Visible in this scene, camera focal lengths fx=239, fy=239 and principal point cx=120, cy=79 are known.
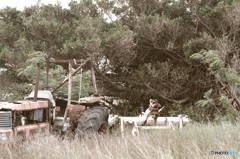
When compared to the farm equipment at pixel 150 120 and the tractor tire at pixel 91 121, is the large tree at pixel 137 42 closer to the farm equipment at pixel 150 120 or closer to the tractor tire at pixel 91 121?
the farm equipment at pixel 150 120

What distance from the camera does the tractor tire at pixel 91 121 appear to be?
192 inches

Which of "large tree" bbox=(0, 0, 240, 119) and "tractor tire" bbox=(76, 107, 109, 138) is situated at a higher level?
"large tree" bbox=(0, 0, 240, 119)

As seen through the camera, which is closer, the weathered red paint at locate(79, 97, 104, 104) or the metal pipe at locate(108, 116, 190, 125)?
the weathered red paint at locate(79, 97, 104, 104)

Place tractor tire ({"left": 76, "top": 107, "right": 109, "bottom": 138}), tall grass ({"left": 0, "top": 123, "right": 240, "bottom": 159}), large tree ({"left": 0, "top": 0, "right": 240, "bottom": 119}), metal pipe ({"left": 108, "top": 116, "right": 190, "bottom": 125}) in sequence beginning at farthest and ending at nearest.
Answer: large tree ({"left": 0, "top": 0, "right": 240, "bottom": 119}), metal pipe ({"left": 108, "top": 116, "right": 190, "bottom": 125}), tractor tire ({"left": 76, "top": 107, "right": 109, "bottom": 138}), tall grass ({"left": 0, "top": 123, "right": 240, "bottom": 159})

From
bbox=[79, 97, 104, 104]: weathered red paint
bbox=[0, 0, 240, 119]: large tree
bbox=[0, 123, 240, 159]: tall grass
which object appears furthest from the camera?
bbox=[0, 0, 240, 119]: large tree

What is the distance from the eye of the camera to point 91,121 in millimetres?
5059

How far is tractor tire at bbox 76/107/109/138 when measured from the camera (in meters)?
4.88

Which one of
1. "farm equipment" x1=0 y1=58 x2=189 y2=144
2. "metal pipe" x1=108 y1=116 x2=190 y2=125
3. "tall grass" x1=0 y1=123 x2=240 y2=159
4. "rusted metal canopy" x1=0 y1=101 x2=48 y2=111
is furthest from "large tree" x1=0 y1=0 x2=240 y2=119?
"tall grass" x1=0 y1=123 x2=240 y2=159

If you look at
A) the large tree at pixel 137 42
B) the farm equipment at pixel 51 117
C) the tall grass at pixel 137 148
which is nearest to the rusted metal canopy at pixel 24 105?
the farm equipment at pixel 51 117

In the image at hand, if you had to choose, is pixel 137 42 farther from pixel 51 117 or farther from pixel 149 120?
pixel 51 117

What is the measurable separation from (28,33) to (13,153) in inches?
370

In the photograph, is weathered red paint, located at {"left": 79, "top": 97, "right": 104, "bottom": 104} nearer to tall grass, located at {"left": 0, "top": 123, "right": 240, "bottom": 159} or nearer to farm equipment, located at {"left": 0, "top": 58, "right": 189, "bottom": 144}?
farm equipment, located at {"left": 0, "top": 58, "right": 189, "bottom": 144}

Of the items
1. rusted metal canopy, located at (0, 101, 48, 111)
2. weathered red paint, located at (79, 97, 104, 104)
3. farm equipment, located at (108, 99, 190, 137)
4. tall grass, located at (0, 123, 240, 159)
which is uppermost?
A: weathered red paint, located at (79, 97, 104, 104)

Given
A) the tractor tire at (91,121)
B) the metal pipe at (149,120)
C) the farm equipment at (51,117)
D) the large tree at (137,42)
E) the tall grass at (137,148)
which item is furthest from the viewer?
the large tree at (137,42)
